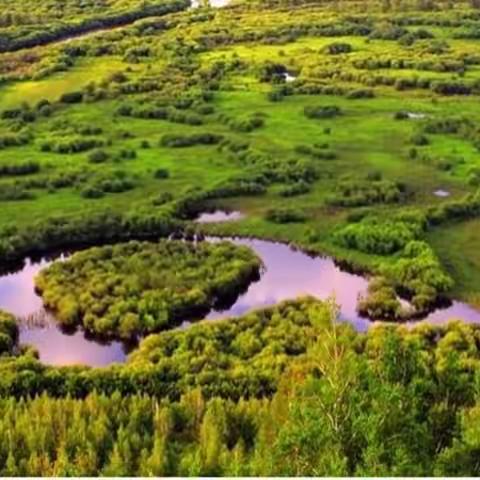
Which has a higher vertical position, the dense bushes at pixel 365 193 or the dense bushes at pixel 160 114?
the dense bushes at pixel 365 193

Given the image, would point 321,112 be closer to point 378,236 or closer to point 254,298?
point 378,236

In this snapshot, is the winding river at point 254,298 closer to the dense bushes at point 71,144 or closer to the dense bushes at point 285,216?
the dense bushes at point 285,216

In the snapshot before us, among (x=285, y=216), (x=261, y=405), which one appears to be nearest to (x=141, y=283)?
(x=285, y=216)

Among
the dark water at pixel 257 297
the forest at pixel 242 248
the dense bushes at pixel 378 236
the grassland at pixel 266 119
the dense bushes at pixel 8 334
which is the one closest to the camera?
the forest at pixel 242 248

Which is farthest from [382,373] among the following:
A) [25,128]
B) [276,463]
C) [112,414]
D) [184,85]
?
[184,85]

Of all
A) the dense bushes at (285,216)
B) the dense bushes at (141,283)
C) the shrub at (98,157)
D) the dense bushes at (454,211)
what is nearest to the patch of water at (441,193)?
the dense bushes at (454,211)

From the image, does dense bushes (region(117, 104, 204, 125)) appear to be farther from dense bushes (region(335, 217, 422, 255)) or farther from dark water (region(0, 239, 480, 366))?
dense bushes (region(335, 217, 422, 255))
